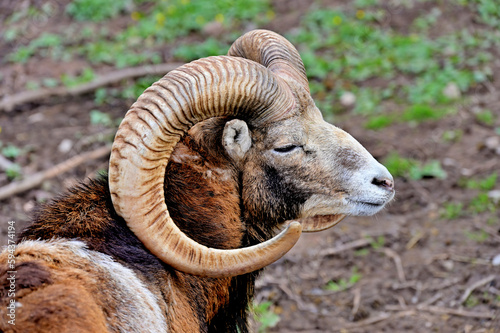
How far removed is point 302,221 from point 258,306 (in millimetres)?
1918

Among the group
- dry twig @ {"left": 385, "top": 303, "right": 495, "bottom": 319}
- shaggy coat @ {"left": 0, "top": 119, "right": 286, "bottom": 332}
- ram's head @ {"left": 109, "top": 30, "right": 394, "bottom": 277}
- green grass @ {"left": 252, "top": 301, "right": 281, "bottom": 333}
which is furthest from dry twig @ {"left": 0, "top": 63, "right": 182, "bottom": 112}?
shaggy coat @ {"left": 0, "top": 119, "right": 286, "bottom": 332}

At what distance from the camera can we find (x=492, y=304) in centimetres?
605

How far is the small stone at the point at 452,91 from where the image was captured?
32.7 ft

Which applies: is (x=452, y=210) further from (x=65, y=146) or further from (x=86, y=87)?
(x=86, y=87)

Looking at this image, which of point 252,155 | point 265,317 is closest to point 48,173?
point 265,317

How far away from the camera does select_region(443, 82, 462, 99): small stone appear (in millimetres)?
9977

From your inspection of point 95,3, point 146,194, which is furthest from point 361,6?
point 146,194

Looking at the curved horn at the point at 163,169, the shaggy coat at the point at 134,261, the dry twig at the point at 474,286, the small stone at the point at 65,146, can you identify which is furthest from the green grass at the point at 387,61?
the curved horn at the point at 163,169

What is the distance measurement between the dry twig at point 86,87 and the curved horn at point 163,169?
6.94 metres

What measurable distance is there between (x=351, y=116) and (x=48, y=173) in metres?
4.96

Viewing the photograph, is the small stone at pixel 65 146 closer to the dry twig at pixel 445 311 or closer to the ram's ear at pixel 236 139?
the ram's ear at pixel 236 139

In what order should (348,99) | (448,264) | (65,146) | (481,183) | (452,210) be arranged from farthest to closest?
(348,99), (65,146), (481,183), (452,210), (448,264)

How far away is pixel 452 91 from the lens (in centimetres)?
1002

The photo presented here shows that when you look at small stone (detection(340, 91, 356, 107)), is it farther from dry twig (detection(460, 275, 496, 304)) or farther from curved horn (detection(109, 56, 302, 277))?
curved horn (detection(109, 56, 302, 277))
